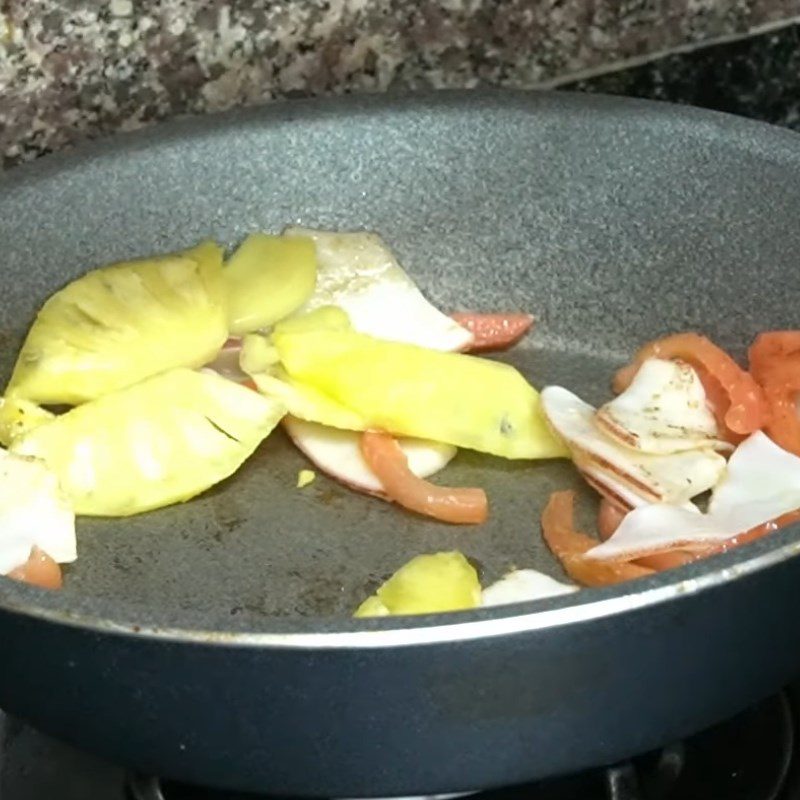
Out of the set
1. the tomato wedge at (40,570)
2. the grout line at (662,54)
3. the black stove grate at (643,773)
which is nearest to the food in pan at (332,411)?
the tomato wedge at (40,570)

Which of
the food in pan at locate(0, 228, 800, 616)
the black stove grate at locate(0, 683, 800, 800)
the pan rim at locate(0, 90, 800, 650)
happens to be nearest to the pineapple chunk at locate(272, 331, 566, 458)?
the food in pan at locate(0, 228, 800, 616)

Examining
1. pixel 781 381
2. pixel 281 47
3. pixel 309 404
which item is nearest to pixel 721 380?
pixel 781 381

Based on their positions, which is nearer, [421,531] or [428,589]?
[428,589]

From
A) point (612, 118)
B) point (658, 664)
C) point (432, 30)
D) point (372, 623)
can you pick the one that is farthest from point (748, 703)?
point (432, 30)

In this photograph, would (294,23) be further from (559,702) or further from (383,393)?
(559,702)

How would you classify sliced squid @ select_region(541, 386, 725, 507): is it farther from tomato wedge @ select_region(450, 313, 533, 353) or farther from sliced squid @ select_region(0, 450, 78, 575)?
sliced squid @ select_region(0, 450, 78, 575)

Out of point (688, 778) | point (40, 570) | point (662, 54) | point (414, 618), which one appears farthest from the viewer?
point (662, 54)

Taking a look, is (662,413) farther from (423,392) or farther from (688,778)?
(688,778)
